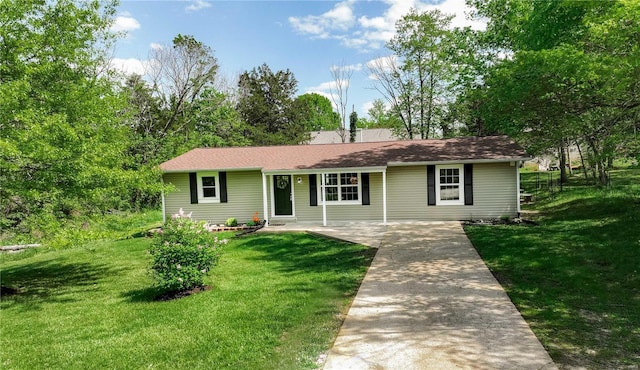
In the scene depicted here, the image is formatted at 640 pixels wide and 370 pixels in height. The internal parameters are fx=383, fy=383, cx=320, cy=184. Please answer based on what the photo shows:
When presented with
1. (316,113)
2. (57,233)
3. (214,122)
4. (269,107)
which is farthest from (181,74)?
(316,113)

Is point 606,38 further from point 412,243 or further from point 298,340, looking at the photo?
point 298,340

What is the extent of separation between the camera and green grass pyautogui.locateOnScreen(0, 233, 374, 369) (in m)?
4.16

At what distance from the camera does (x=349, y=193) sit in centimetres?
1422

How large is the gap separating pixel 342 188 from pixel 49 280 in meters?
9.14

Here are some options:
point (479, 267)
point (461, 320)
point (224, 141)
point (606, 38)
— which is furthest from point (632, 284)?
point (224, 141)

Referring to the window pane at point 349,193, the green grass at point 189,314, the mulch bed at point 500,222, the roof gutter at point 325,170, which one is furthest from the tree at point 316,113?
the green grass at point 189,314

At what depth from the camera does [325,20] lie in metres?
25.9

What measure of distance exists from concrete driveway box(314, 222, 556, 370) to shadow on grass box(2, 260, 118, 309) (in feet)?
18.5

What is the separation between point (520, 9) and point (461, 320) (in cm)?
1370

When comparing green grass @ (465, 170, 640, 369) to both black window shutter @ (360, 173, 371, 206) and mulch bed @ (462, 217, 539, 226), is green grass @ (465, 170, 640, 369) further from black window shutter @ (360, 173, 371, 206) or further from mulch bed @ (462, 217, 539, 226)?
black window shutter @ (360, 173, 371, 206)

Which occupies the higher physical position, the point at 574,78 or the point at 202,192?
the point at 574,78

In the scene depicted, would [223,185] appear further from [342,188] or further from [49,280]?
[49,280]

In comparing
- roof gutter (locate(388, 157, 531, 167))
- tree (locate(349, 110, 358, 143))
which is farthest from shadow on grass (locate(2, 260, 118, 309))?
tree (locate(349, 110, 358, 143))

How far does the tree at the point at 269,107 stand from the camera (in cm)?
3405
